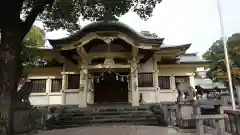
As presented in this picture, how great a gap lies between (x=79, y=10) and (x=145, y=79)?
7.72 metres

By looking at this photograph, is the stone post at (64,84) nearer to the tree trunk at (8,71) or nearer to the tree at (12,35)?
the tree at (12,35)

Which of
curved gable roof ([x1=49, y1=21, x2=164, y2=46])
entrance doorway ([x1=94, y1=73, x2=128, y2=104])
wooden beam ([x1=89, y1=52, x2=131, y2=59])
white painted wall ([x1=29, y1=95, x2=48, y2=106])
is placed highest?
curved gable roof ([x1=49, y1=21, x2=164, y2=46])

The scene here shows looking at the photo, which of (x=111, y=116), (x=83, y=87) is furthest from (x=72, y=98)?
(x=111, y=116)

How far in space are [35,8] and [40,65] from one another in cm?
976

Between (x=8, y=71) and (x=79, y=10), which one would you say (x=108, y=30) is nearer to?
(x=79, y=10)

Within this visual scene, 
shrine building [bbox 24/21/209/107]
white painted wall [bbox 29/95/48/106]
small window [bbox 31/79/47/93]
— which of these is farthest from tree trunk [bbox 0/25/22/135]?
small window [bbox 31/79/47/93]

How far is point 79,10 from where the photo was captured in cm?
1013

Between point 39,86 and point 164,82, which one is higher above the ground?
point 164,82

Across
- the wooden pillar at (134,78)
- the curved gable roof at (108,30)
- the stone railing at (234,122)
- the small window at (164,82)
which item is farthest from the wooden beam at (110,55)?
the stone railing at (234,122)

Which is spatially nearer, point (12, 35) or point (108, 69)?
point (12, 35)

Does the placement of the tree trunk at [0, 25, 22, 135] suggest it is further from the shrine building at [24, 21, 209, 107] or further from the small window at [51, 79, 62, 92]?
→ the small window at [51, 79, 62, 92]

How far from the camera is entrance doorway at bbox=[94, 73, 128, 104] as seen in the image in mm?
15867

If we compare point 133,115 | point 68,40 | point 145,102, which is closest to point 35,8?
point 68,40

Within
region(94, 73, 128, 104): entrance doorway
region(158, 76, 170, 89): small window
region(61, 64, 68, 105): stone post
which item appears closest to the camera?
region(61, 64, 68, 105): stone post
